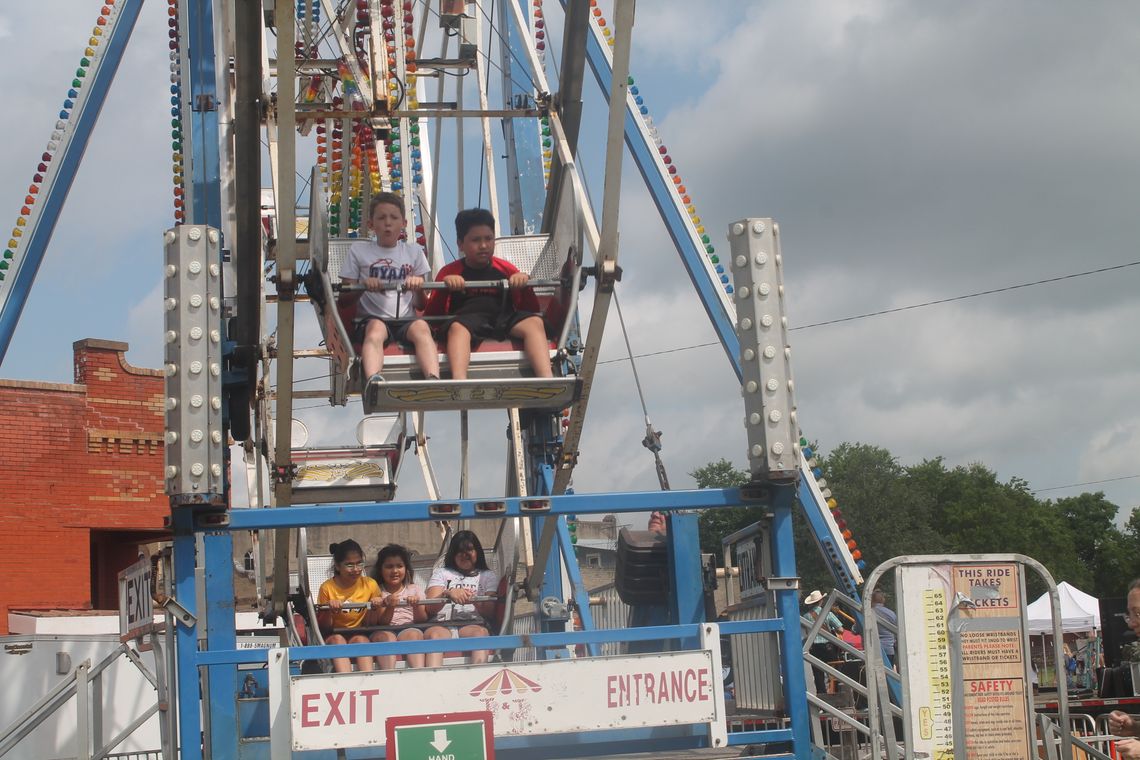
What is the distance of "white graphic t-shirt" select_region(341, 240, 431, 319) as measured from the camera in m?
7.23

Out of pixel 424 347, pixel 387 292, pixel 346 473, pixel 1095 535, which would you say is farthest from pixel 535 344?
pixel 1095 535

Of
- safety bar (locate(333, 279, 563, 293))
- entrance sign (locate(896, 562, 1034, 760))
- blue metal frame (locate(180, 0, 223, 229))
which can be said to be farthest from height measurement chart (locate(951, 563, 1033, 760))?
blue metal frame (locate(180, 0, 223, 229))

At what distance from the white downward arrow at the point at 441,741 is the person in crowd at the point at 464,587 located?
7.67 feet

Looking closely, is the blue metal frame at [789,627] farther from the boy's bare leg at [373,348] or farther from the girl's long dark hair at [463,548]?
the girl's long dark hair at [463,548]

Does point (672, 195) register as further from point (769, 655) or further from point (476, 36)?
point (769, 655)

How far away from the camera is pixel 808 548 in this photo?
61.1 metres

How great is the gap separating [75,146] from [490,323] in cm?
421

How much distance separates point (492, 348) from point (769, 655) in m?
2.12

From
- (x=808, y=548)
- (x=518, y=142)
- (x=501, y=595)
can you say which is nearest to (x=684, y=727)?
(x=501, y=595)

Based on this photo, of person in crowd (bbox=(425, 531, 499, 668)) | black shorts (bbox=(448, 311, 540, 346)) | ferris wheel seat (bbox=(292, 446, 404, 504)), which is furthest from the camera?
ferris wheel seat (bbox=(292, 446, 404, 504))

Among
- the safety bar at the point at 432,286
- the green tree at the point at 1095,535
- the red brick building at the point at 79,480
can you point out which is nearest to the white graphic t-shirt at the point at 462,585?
the safety bar at the point at 432,286

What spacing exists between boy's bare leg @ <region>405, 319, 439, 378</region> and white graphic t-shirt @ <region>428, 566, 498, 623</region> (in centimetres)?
151

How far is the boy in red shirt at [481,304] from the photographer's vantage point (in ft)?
23.0

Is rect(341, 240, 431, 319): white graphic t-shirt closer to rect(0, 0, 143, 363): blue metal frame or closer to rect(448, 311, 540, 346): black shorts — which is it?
rect(448, 311, 540, 346): black shorts
